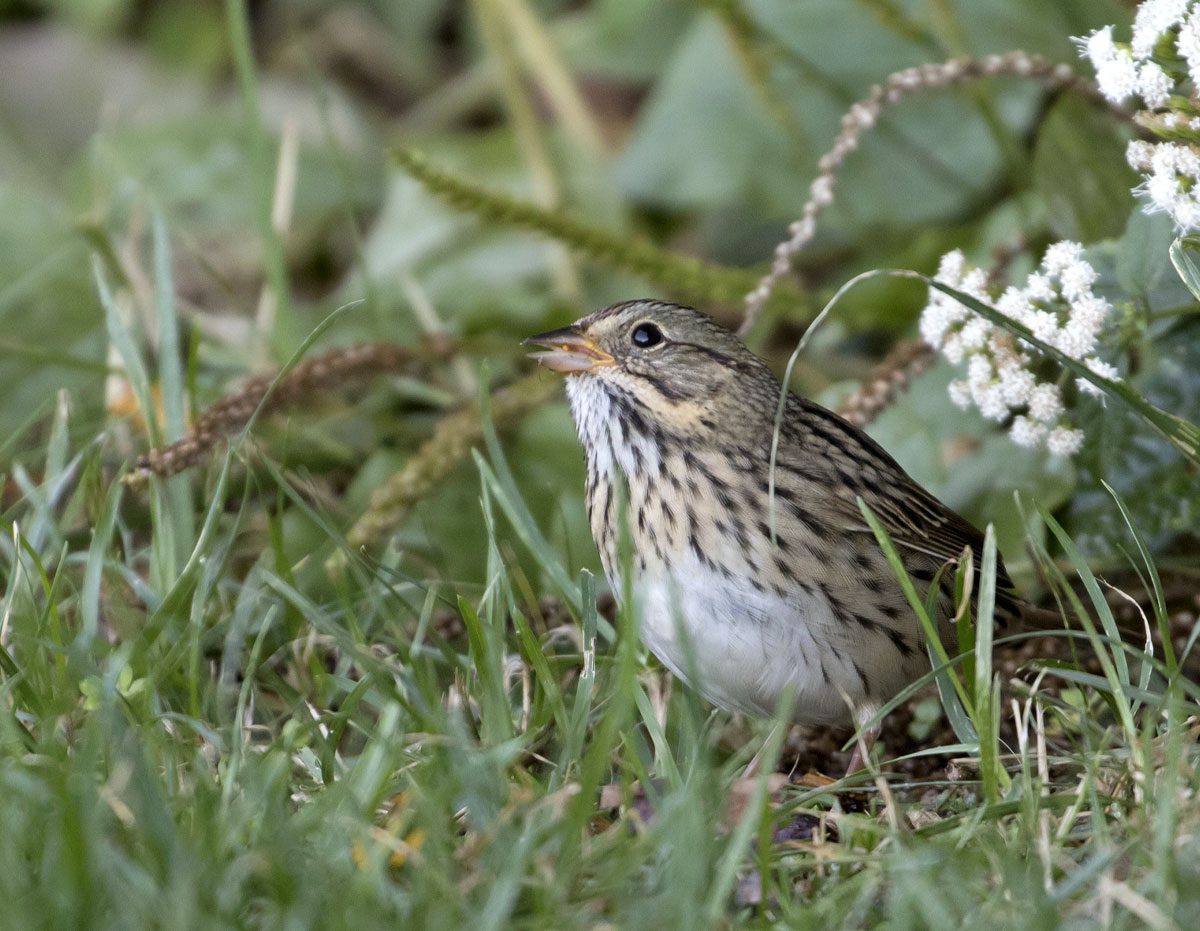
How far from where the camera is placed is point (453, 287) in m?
5.26

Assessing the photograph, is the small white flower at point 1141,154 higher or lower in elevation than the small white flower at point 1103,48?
lower

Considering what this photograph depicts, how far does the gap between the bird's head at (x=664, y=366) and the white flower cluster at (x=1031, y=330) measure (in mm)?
395

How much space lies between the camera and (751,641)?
296 centimetres

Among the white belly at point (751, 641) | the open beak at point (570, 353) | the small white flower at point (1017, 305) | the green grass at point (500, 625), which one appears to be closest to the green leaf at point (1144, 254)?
the green grass at point (500, 625)

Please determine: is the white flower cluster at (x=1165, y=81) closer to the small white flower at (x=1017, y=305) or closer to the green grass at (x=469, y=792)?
the small white flower at (x=1017, y=305)

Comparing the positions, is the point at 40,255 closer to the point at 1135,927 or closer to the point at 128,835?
the point at 128,835

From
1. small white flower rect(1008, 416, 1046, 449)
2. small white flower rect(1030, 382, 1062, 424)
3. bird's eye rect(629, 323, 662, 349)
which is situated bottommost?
bird's eye rect(629, 323, 662, 349)

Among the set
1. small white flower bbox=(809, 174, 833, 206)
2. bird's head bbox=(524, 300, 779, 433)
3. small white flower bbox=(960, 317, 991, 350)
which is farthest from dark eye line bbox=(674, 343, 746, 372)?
small white flower bbox=(960, 317, 991, 350)

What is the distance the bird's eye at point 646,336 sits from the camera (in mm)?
3389

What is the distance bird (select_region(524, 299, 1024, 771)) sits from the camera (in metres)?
2.98

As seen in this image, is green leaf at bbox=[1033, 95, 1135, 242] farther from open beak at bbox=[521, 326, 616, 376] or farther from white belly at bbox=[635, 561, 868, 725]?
white belly at bbox=[635, 561, 868, 725]

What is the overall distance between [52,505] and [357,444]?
1.13 metres

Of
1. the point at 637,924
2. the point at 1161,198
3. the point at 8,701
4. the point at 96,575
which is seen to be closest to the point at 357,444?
the point at 96,575

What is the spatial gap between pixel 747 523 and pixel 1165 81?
3.45 ft
